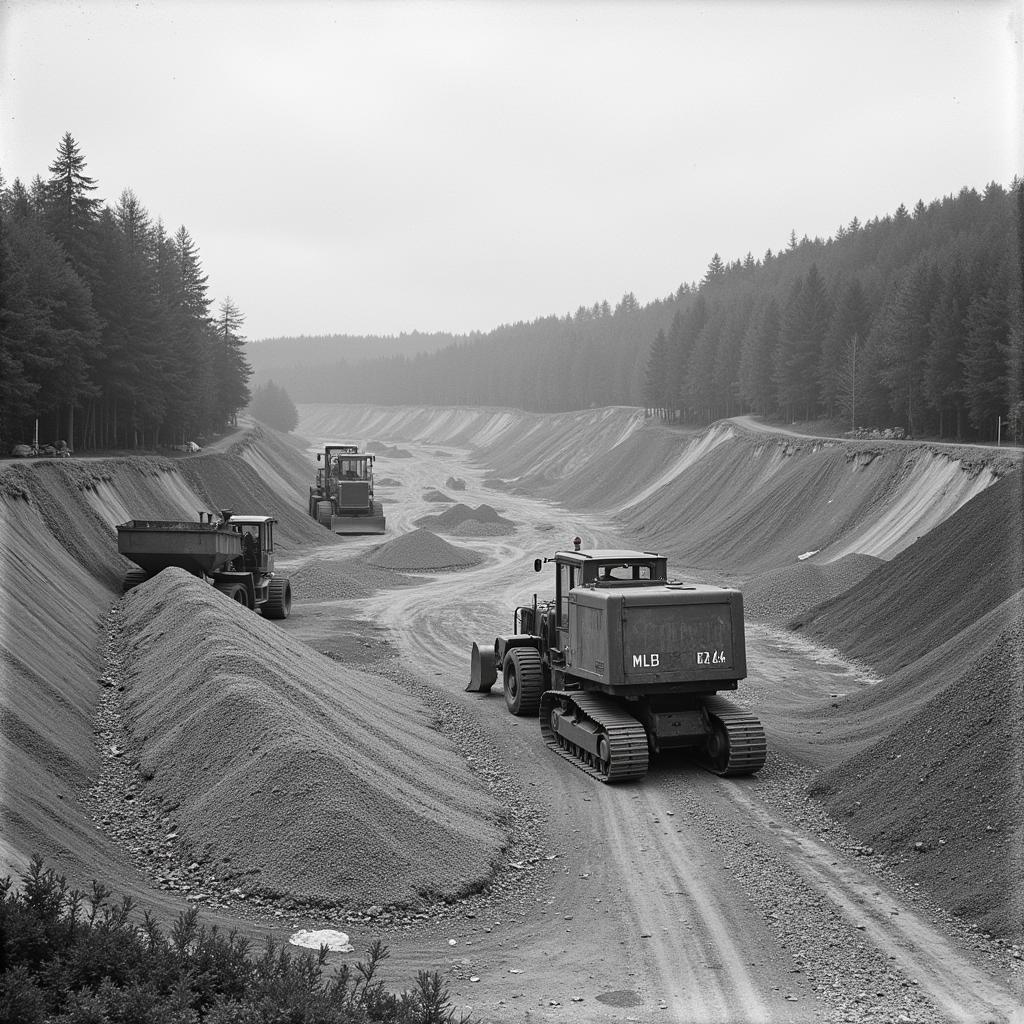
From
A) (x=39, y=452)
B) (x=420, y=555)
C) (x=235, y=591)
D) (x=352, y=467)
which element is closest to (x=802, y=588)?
(x=420, y=555)

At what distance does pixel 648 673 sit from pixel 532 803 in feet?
8.30

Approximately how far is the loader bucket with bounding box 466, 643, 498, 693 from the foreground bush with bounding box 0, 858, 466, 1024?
12.6 metres

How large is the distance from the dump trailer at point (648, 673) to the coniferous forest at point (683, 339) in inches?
294

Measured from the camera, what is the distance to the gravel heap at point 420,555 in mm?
40844

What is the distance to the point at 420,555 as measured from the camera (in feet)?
136

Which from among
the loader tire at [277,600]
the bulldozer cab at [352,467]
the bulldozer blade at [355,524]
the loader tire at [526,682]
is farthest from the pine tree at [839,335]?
the loader tire at [526,682]

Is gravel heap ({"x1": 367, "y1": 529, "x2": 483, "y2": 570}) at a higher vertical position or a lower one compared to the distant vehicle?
lower

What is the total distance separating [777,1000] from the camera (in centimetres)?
879

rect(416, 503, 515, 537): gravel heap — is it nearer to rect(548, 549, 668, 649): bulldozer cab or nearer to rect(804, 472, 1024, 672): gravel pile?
rect(804, 472, 1024, 672): gravel pile

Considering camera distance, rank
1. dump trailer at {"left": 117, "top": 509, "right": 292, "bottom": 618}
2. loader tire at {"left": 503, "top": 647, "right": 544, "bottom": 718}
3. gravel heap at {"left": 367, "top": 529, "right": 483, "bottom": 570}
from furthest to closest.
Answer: gravel heap at {"left": 367, "top": 529, "right": 483, "bottom": 570} < dump trailer at {"left": 117, "top": 509, "right": 292, "bottom": 618} < loader tire at {"left": 503, "top": 647, "right": 544, "bottom": 718}

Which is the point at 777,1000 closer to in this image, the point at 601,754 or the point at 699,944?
the point at 699,944

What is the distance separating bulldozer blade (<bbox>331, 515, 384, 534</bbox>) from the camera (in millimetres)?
50594

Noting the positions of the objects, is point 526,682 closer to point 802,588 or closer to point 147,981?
point 147,981

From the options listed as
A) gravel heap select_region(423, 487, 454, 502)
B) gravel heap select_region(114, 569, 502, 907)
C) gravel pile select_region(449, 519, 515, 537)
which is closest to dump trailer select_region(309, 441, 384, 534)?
gravel pile select_region(449, 519, 515, 537)
